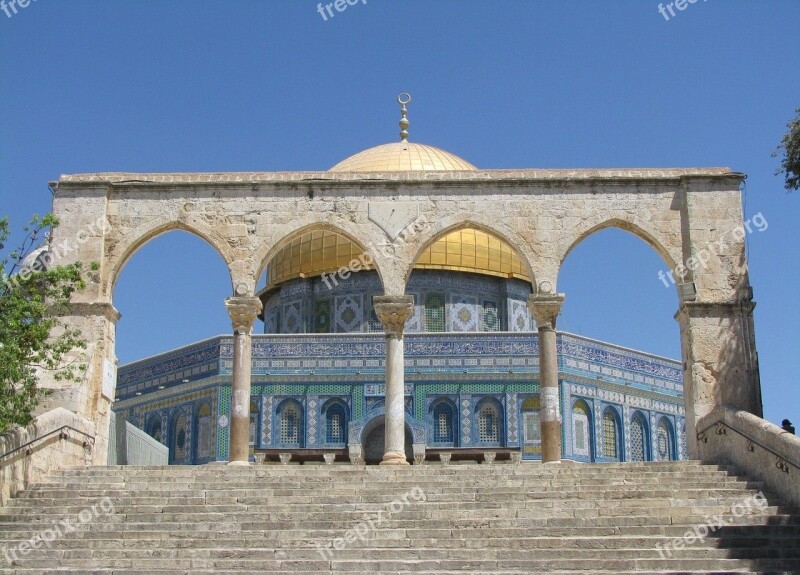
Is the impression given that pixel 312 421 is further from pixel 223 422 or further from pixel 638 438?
pixel 638 438

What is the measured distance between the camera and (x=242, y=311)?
1706cm

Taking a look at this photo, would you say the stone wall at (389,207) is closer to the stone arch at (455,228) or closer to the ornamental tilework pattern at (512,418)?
the stone arch at (455,228)

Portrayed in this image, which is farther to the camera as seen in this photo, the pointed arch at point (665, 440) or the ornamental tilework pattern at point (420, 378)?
the pointed arch at point (665, 440)

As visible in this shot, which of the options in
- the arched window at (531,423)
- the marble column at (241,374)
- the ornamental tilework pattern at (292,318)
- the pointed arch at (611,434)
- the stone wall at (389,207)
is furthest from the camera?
the ornamental tilework pattern at (292,318)

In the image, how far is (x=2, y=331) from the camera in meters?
13.4

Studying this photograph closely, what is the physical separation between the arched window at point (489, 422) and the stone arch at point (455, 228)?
43.4 ft

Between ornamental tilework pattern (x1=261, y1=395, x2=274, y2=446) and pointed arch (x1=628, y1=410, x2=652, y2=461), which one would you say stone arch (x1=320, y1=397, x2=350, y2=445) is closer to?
ornamental tilework pattern (x1=261, y1=395, x2=274, y2=446)

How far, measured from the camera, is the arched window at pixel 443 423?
98.4ft

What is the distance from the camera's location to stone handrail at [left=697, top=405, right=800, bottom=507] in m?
12.5

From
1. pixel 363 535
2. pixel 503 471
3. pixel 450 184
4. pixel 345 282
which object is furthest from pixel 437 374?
pixel 363 535

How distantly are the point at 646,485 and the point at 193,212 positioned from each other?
8.30 m

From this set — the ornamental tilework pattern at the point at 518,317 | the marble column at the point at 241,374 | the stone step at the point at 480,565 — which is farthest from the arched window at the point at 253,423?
the stone step at the point at 480,565

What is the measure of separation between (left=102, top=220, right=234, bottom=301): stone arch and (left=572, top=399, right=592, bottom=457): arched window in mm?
15535

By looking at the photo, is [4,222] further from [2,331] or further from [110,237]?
[110,237]
